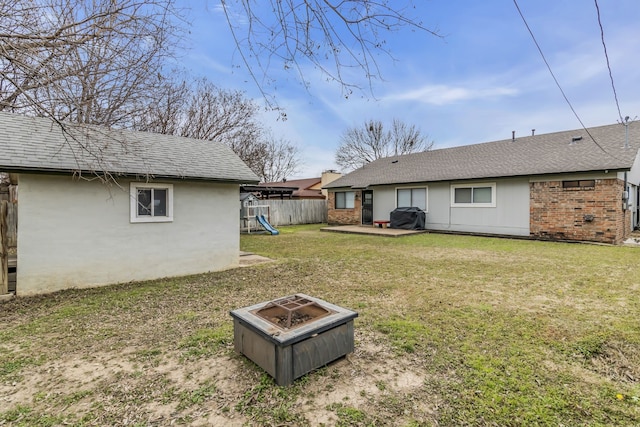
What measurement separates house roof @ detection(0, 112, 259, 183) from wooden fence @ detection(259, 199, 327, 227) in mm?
10868

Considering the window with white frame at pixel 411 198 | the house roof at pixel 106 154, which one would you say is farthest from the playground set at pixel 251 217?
the house roof at pixel 106 154

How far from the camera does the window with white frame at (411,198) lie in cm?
1461

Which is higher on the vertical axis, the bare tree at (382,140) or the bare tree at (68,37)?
the bare tree at (382,140)

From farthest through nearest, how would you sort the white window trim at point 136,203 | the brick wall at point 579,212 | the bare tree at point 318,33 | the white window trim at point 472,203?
the white window trim at point 472,203 < the brick wall at point 579,212 < the white window trim at point 136,203 < the bare tree at point 318,33

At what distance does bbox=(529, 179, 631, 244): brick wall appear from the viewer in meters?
9.91

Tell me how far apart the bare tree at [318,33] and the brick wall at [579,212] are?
1097cm

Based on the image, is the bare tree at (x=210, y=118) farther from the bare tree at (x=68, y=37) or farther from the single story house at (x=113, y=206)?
the bare tree at (x=68, y=37)

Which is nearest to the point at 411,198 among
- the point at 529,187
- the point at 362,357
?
the point at 529,187

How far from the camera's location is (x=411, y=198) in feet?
49.6

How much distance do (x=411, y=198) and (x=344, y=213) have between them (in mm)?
4325

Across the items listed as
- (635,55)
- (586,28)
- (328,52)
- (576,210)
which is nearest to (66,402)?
(328,52)

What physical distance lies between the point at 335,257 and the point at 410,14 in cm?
659

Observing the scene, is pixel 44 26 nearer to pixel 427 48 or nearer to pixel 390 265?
pixel 427 48

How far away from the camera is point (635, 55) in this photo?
4949mm
